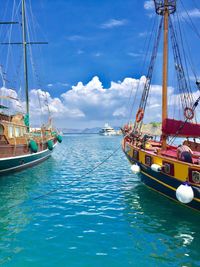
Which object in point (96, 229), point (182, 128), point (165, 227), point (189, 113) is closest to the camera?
point (96, 229)

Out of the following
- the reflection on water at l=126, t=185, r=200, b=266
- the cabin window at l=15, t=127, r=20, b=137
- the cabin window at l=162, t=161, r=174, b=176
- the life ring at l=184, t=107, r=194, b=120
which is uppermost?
the life ring at l=184, t=107, r=194, b=120

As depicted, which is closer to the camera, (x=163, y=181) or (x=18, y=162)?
(x=163, y=181)

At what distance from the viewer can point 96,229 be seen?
9641mm

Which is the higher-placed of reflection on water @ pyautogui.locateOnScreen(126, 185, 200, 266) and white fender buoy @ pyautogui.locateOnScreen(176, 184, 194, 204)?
white fender buoy @ pyautogui.locateOnScreen(176, 184, 194, 204)

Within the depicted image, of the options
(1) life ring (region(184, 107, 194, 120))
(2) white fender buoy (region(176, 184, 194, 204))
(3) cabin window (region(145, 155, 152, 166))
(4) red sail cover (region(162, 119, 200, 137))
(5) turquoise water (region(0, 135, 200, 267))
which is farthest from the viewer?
(1) life ring (region(184, 107, 194, 120))

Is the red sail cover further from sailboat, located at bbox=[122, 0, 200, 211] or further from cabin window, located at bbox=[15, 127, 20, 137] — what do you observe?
cabin window, located at bbox=[15, 127, 20, 137]

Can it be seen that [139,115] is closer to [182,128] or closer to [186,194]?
[182,128]

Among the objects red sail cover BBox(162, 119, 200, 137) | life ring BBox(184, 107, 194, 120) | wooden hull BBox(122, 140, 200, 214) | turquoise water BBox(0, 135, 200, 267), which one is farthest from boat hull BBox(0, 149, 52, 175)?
life ring BBox(184, 107, 194, 120)

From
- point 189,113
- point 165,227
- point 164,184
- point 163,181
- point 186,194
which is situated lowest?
point 165,227

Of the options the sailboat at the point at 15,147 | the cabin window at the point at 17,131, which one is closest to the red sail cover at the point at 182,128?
the sailboat at the point at 15,147

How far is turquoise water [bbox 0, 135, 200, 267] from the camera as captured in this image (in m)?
7.51

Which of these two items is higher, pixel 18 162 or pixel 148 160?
pixel 148 160

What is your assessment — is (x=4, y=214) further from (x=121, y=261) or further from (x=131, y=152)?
(x=131, y=152)

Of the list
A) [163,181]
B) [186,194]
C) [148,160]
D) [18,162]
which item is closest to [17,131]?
[18,162]
